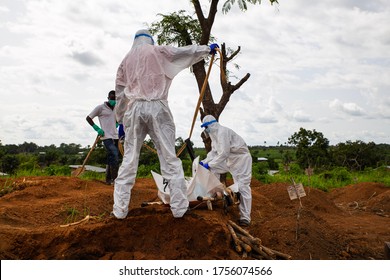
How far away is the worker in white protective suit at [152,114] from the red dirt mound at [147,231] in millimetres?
256

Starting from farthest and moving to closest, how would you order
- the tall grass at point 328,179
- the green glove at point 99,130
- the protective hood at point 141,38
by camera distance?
the tall grass at point 328,179, the green glove at point 99,130, the protective hood at point 141,38

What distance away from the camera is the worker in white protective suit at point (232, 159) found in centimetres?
641

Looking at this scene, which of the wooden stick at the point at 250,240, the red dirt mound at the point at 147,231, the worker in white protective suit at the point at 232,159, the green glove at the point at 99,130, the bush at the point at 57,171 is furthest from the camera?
the bush at the point at 57,171

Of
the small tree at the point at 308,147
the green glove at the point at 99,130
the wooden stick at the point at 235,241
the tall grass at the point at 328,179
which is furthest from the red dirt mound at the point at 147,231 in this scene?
the small tree at the point at 308,147

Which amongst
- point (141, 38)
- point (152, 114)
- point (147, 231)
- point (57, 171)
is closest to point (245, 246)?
point (147, 231)

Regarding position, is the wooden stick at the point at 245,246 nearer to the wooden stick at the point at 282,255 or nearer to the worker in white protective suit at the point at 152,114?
the wooden stick at the point at 282,255

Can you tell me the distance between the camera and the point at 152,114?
4859mm

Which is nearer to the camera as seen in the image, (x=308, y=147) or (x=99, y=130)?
(x=99, y=130)

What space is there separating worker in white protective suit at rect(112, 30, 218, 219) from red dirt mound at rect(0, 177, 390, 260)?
0.26m

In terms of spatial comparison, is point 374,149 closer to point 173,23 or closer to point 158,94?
point 173,23

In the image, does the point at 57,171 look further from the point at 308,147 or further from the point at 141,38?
the point at 308,147

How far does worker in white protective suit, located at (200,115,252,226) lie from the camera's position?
6.41m

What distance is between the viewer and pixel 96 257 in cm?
456

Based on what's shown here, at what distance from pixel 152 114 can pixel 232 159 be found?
7.52 ft
